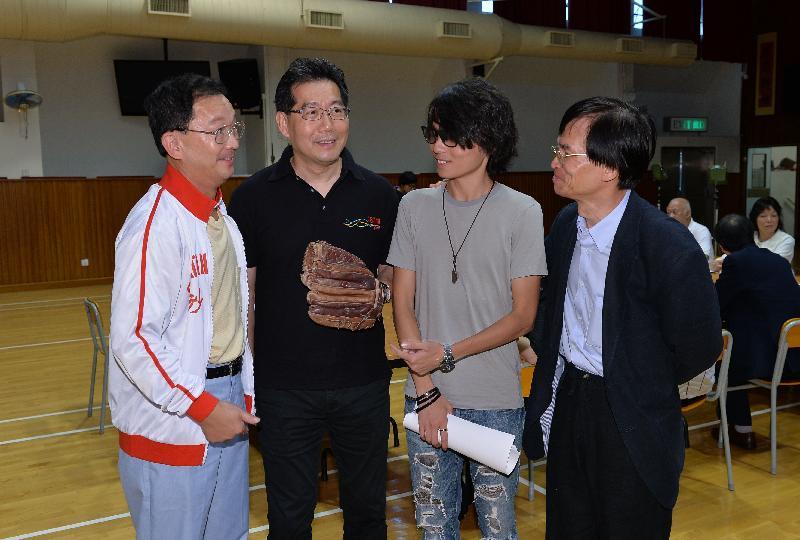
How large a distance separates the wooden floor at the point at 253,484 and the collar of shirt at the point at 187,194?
1.91 m

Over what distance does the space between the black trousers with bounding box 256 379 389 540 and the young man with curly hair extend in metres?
0.18

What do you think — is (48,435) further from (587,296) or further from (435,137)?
(587,296)

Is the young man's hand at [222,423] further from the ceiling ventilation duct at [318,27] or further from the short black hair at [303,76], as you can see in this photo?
the ceiling ventilation duct at [318,27]

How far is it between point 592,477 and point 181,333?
1084mm

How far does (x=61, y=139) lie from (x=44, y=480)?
31.3 feet

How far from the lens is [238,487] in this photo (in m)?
2.06

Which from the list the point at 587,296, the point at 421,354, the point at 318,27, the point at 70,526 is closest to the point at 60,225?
the point at 318,27

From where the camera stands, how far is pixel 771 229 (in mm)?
5879

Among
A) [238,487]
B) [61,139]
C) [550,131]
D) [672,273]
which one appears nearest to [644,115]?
[672,273]

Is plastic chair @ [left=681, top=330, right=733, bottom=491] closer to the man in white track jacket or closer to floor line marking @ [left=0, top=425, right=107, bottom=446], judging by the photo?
the man in white track jacket

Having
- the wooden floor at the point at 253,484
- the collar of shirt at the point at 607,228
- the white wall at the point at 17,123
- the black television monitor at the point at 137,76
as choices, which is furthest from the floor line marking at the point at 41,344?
the collar of shirt at the point at 607,228

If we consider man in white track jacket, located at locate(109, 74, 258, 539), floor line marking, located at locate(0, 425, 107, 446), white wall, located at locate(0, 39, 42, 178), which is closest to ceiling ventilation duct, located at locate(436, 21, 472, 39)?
white wall, located at locate(0, 39, 42, 178)

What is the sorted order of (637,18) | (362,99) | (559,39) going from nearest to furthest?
(559,39), (362,99), (637,18)

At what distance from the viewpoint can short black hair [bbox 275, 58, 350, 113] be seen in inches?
85.7
